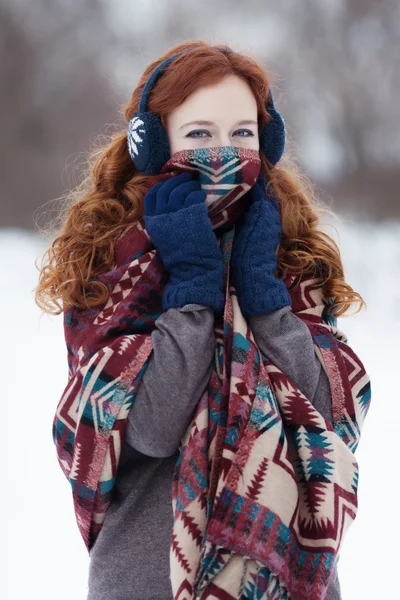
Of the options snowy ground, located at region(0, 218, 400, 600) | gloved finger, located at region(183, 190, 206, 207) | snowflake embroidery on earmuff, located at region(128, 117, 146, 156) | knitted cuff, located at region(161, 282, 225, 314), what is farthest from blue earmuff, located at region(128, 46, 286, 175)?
snowy ground, located at region(0, 218, 400, 600)

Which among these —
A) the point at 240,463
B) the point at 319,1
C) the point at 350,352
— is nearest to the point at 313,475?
the point at 240,463

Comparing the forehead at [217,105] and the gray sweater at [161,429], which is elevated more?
the forehead at [217,105]

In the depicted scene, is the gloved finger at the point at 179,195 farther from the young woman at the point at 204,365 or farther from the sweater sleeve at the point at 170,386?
the sweater sleeve at the point at 170,386

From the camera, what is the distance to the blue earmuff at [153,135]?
1.33m

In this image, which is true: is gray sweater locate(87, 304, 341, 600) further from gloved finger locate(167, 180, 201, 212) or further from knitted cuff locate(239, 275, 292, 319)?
gloved finger locate(167, 180, 201, 212)

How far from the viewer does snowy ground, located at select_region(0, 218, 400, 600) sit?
2000 mm

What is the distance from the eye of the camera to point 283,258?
4.58 feet

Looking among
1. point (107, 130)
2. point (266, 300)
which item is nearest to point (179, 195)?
point (266, 300)

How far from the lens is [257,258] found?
4.19 ft

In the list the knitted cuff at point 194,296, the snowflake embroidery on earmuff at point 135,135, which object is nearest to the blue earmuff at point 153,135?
A: the snowflake embroidery on earmuff at point 135,135

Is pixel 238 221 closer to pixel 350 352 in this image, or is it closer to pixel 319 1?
pixel 350 352

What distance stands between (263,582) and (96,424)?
0.35 meters

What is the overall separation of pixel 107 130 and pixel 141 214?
0.91 metres

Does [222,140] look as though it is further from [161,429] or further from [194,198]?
[161,429]
